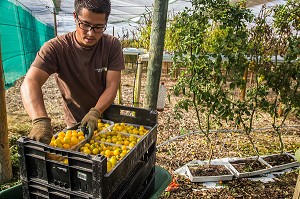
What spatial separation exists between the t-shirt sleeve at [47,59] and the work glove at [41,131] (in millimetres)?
480

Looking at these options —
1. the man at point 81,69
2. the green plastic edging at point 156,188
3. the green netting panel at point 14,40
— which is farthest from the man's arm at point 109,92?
the green netting panel at point 14,40

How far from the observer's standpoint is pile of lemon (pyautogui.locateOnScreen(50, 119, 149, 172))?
1451 mm

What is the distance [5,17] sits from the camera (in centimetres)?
654

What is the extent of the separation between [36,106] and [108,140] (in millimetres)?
508

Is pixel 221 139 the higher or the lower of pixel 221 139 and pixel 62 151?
the lower

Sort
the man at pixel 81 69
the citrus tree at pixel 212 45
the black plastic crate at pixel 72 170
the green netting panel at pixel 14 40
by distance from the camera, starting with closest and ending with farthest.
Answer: the black plastic crate at pixel 72 170 → the man at pixel 81 69 → the citrus tree at pixel 212 45 → the green netting panel at pixel 14 40

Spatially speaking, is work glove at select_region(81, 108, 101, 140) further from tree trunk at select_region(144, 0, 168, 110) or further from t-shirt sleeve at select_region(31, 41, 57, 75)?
tree trunk at select_region(144, 0, 168, 110)

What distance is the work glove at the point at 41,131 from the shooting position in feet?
4.51

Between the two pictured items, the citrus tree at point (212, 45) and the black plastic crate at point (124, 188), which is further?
the citrus tree at point (212, 45)

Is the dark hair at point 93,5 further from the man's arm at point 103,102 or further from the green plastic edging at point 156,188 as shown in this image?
the green plastic edging at point 156,188

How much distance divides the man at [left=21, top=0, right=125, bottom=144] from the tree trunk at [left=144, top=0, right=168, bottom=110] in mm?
909

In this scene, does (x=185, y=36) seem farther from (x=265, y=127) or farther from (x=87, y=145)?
(x=265, y=127)

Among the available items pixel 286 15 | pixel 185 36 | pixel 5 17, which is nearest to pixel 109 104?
pixel 185 36

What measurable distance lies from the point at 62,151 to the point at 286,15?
131 inches
